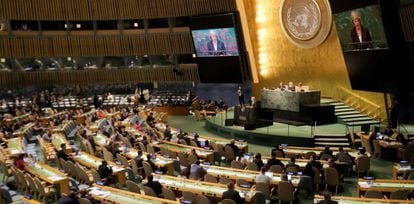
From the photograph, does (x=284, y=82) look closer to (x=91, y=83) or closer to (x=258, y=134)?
(x=258, y=134)

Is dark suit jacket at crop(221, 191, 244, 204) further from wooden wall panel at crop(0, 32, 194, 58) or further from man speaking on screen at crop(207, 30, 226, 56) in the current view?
wooden wall panel at crop(0, 32, 194, 58)

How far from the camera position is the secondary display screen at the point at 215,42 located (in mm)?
23891

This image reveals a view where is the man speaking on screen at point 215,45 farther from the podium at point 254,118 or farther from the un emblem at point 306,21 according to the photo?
the podium at point 254,118

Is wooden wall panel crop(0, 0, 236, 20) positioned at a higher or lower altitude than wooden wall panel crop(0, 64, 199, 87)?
higher

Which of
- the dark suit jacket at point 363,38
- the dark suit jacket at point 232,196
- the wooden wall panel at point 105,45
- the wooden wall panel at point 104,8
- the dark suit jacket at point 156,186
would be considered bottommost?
the dark suit jacket at point 232,196

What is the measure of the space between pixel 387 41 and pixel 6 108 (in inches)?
872

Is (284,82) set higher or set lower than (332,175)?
higher

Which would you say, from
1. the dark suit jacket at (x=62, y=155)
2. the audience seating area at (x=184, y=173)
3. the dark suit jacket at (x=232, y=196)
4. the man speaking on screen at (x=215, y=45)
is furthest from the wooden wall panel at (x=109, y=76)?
the dark suit jacket at (x=232, y=196)

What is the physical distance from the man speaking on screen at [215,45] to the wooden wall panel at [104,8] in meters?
3.80

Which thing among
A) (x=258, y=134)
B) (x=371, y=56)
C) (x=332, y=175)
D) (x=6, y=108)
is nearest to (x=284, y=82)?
(x=258, y=134)

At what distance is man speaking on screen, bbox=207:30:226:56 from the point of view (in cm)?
Answer: 2441

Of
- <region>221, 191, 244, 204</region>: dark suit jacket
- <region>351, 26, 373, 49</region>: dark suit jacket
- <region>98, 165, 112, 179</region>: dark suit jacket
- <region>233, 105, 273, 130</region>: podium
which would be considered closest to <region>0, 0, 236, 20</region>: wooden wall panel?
<region>233, 105, 273, 130</region>: podium

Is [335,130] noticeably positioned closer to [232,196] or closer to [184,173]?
[184,173]

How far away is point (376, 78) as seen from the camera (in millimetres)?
16766
